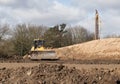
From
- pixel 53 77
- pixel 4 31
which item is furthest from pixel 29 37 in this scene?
pixel 53 77

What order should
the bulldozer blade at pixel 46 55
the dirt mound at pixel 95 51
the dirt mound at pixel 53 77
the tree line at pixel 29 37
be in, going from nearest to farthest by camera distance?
the dirt mound at pixel 53 77
the bulldozer blade at pixel 46 55
the dirt mound at pixel 95 51
the tree line at pixel 29 37

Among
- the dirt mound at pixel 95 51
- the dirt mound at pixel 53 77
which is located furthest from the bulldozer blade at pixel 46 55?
the dirt mound at pixel 53 77

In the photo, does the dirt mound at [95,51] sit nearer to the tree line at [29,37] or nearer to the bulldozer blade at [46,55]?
the bulldozer blade at [46,55]

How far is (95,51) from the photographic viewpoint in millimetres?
40688

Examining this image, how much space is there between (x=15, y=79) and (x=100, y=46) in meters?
28.3

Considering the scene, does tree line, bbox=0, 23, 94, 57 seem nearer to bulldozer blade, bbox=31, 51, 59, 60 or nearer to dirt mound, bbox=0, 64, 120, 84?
bulldozer blade, bbox=31, 51, 59, 60

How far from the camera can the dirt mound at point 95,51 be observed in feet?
129

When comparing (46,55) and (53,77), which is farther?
(46,55)

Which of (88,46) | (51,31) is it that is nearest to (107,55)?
(88,46)

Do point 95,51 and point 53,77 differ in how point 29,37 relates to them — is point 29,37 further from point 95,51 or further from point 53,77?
point 53,77

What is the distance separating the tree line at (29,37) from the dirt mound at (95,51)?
52.1 ft

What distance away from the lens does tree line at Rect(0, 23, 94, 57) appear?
61.1 m

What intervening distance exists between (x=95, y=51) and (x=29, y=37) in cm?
2636

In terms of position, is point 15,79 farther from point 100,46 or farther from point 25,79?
point 100,46
